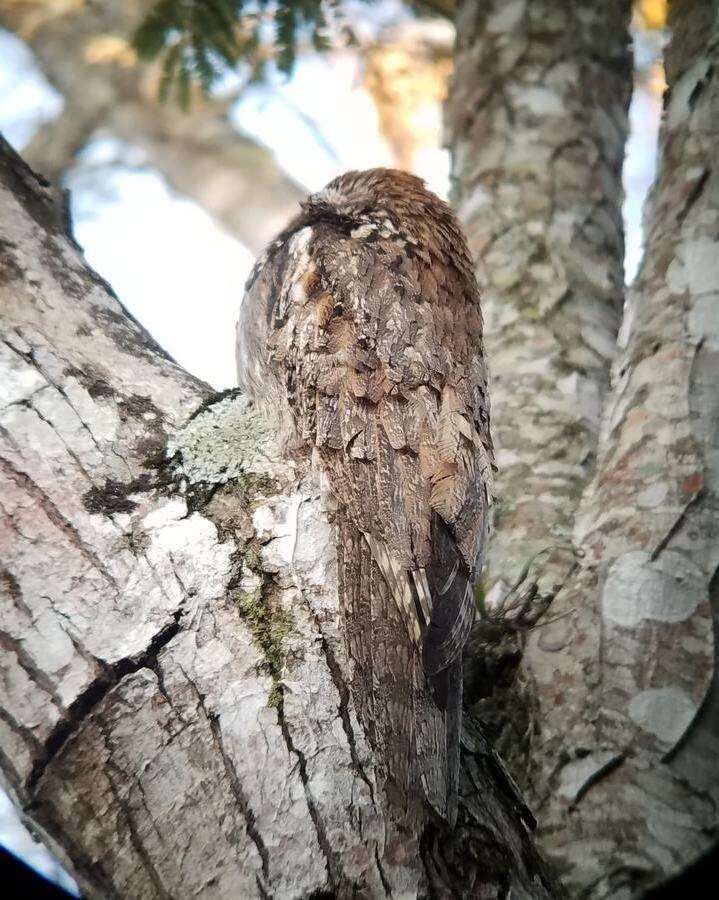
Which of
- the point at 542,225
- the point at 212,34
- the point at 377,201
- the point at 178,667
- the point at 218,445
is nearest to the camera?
the point at 178,667

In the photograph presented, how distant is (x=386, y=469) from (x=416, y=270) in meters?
0.69

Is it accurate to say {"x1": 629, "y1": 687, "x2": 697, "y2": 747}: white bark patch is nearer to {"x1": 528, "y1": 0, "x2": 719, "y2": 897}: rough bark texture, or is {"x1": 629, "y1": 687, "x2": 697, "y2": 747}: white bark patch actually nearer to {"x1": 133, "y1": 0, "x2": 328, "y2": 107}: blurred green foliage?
{"x1": 528, "y1": 0, "x2": 719, "y2": 897}: rough bark texture

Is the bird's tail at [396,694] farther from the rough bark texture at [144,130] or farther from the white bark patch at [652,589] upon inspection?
the rough bark texture at [144,130]

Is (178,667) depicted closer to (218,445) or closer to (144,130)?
(218,445)

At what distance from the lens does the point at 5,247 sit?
201 centimetres

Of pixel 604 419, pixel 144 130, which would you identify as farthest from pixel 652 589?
pixel 144 130

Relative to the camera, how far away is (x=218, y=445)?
187 centimetres

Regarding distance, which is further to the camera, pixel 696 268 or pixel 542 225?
pixel 542 225

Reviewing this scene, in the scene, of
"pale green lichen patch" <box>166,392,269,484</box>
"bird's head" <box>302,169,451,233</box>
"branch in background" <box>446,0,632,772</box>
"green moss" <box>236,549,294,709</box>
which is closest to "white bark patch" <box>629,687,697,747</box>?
"branch in background" <box>446,0,632,772</box>

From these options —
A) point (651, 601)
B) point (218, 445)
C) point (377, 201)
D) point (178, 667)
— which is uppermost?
point (377, 201)

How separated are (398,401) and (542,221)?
1426 millimetres

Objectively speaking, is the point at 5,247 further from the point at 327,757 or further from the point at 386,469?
the point at 327,757

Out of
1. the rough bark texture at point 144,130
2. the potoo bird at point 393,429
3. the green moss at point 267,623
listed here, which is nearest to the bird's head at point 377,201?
the potoo bird at point 393,429

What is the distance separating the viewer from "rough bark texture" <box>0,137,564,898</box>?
1387 millimetres
